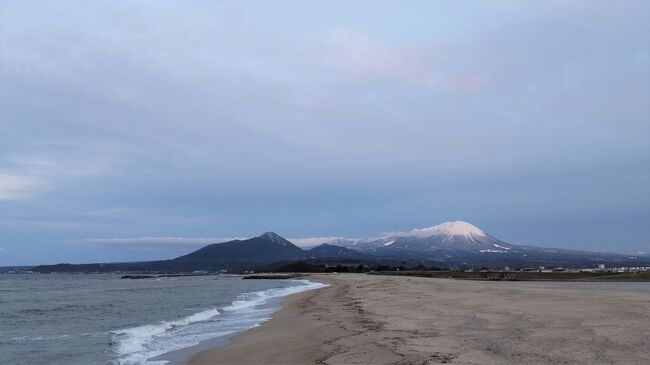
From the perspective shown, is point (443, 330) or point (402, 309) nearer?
point (443, 330)

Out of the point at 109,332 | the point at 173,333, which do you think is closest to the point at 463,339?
the point at 173,333

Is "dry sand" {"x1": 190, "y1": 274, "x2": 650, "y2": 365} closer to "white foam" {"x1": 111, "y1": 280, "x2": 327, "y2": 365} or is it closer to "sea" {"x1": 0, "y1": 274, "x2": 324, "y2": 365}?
"white foam" {"x1": 111, "y1": 280, "x2": 327, "y2": 365}

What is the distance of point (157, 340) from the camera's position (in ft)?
66.4

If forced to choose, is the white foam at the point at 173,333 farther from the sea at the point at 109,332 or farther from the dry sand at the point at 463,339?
the dry sand at the point at 463,339

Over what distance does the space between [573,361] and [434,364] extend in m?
2.60

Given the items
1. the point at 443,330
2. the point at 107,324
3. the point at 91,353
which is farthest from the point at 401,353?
the point at 107,324

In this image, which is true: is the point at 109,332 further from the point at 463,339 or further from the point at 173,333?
the point at 463,339

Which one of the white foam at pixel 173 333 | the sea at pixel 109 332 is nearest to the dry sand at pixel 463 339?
the white foam at pixel 173 333

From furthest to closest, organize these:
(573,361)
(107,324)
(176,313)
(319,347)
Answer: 1. (176,313)
2. (107,324)
3. (319,347)
4. (573,361)

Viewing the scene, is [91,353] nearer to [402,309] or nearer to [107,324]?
[107,324]

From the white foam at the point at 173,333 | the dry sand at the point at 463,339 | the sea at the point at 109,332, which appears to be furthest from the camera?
the white foam at the point at 173,333

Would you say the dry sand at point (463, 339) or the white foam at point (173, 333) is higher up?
the dry sand at point (463, 339)

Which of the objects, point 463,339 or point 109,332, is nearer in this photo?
point 463,339

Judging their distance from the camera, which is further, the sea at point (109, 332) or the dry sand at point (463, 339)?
the sea at point (109, 332)
